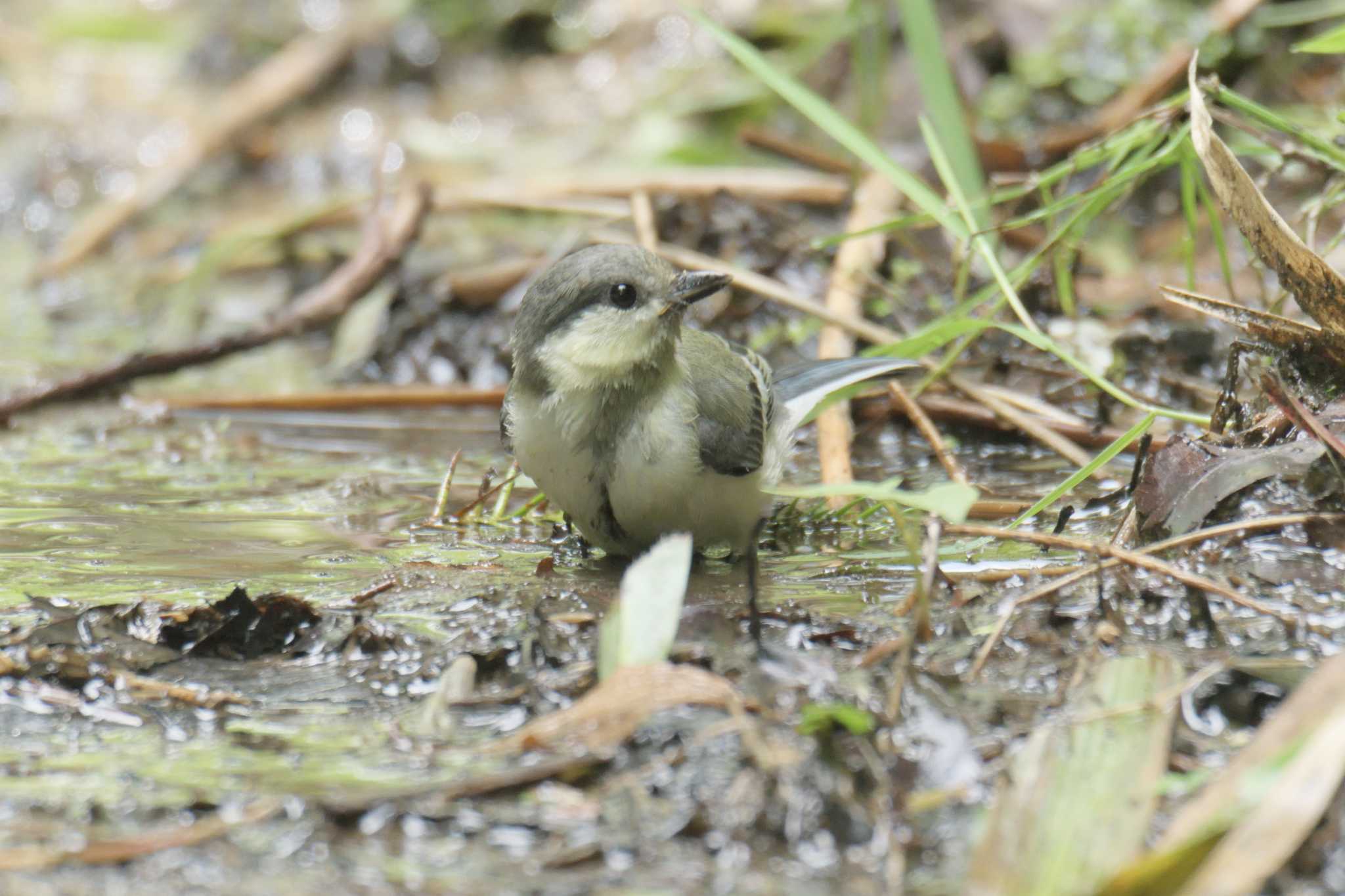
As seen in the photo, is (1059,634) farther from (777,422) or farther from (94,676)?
(94,676)

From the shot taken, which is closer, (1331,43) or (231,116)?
(1331,43)

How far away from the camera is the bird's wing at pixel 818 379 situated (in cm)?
382

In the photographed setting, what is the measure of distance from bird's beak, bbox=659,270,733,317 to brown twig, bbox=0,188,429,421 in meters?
2.47

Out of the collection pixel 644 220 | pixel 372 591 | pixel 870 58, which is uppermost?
pixel 870 58

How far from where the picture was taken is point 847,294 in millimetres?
5219

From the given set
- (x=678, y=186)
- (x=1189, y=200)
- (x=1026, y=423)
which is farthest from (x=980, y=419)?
(x=678, y=186)

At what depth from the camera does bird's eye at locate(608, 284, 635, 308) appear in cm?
353

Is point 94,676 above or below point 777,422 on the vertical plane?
below

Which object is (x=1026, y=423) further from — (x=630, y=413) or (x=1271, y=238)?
(x=630, y=413)

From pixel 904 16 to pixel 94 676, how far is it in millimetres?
3220

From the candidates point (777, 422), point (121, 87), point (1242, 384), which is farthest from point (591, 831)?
point (121, 87)

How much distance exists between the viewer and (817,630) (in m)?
2.82

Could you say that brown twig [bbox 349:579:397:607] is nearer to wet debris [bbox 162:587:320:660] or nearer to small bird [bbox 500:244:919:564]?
wet debris [bbox 162:587:320:660]

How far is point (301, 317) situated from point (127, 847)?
3.80 meters
